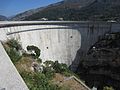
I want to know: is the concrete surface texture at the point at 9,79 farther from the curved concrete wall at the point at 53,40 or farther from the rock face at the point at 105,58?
the rock face at the point at 105,58

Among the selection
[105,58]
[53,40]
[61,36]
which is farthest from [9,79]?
[105,58]

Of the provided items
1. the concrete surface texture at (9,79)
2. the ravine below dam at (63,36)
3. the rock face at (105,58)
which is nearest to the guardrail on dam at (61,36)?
the ravine below dam at (63,36)

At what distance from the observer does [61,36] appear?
3925 centimetres

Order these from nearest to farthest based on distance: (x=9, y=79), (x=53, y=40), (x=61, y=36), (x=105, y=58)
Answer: (x=9, y=79)
(x=53, y=40)
(x=61, y=36)
(x=105, y=58)

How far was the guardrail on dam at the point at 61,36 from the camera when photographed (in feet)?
103

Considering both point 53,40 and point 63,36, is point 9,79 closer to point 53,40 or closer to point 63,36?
point 53,40

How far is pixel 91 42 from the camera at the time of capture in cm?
4306

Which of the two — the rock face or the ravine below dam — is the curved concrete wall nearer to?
the ravine below dam

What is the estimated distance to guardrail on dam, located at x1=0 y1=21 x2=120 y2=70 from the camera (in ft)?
103

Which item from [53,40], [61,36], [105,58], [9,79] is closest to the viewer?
[9,79]

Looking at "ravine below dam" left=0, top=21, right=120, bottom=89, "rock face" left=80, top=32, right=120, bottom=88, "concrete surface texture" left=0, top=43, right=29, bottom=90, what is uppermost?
"concrete surface texture" left=0, top=43, right=29, bottom=90

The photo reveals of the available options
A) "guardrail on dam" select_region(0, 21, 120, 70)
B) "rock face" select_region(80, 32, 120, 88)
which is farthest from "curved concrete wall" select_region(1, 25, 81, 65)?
"rock face" select_region(80, 32, 120, 88)

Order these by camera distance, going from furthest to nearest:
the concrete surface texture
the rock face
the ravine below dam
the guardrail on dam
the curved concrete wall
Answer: the rock face
the ravine below dam
the curved concrete wall
the guardrail on dam
the concrete surface texture

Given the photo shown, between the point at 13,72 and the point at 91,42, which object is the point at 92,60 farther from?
the point at 13,72
